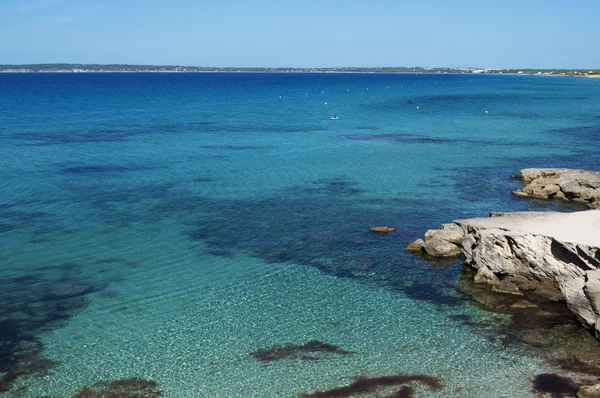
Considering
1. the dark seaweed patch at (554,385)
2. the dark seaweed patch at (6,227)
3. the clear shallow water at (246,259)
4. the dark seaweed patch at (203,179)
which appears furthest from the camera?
the dark seaweed patch at (203,179)

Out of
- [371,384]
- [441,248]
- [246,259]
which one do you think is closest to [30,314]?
[246,259]

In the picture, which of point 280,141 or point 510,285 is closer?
point 510,285

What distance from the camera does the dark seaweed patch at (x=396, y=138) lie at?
63625mm

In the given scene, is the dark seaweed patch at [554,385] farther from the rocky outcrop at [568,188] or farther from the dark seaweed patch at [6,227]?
the dark seaweed patch at [6,227]

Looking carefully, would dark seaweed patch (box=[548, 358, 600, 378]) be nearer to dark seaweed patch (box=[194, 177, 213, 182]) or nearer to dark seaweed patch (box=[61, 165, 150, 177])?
dark seaweed patch (box=[194, 177, 213, 182])

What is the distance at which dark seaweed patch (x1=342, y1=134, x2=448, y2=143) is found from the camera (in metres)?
63.6

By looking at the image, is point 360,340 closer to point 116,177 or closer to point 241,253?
point 241,253

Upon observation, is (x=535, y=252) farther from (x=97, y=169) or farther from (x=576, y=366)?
(x=97, y=169)

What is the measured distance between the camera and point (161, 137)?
6562cm

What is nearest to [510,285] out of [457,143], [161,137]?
[457,143]

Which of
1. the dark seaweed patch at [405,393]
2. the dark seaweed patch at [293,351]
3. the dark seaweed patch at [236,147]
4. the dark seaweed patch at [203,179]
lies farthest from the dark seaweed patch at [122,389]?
the dark seaweed patch at [236,147]

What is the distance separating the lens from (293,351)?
19391 millimetres

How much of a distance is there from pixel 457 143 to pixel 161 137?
31004 millimetres

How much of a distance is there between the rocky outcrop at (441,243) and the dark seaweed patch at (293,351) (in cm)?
1016
